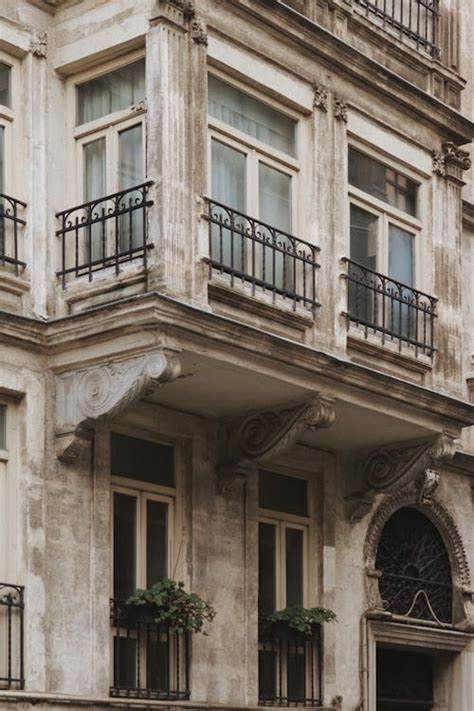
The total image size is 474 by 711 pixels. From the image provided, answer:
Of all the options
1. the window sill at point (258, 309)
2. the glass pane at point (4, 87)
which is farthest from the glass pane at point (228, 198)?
the glass pane at point (4, 87)

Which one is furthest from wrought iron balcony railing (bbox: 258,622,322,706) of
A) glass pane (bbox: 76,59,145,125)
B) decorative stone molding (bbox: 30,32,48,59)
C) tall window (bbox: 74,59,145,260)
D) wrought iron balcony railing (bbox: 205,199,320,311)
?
decorative stone molding (bbox: 30,32,48,59)

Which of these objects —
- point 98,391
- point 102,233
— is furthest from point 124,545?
point 102,233

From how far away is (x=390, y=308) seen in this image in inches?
745

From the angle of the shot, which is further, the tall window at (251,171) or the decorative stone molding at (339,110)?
the decorative stone molding at (339,110)

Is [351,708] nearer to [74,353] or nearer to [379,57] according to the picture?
[74,353]

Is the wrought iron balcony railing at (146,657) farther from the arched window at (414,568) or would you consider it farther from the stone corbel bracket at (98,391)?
the arched window at (414,568)

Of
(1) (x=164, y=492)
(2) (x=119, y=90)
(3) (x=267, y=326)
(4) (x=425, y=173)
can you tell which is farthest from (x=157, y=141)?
(4) (x=425, y=173)

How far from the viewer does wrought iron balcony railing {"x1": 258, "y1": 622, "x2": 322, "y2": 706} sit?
59.3ft

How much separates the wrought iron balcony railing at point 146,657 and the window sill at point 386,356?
348cm

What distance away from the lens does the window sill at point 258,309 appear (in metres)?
16.4

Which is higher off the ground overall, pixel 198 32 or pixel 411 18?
pixel 411 18

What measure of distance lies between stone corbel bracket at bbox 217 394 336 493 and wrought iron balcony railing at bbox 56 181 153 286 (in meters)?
2.41

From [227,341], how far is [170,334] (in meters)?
0.68

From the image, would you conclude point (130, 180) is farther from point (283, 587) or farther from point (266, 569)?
point (283, 587)
